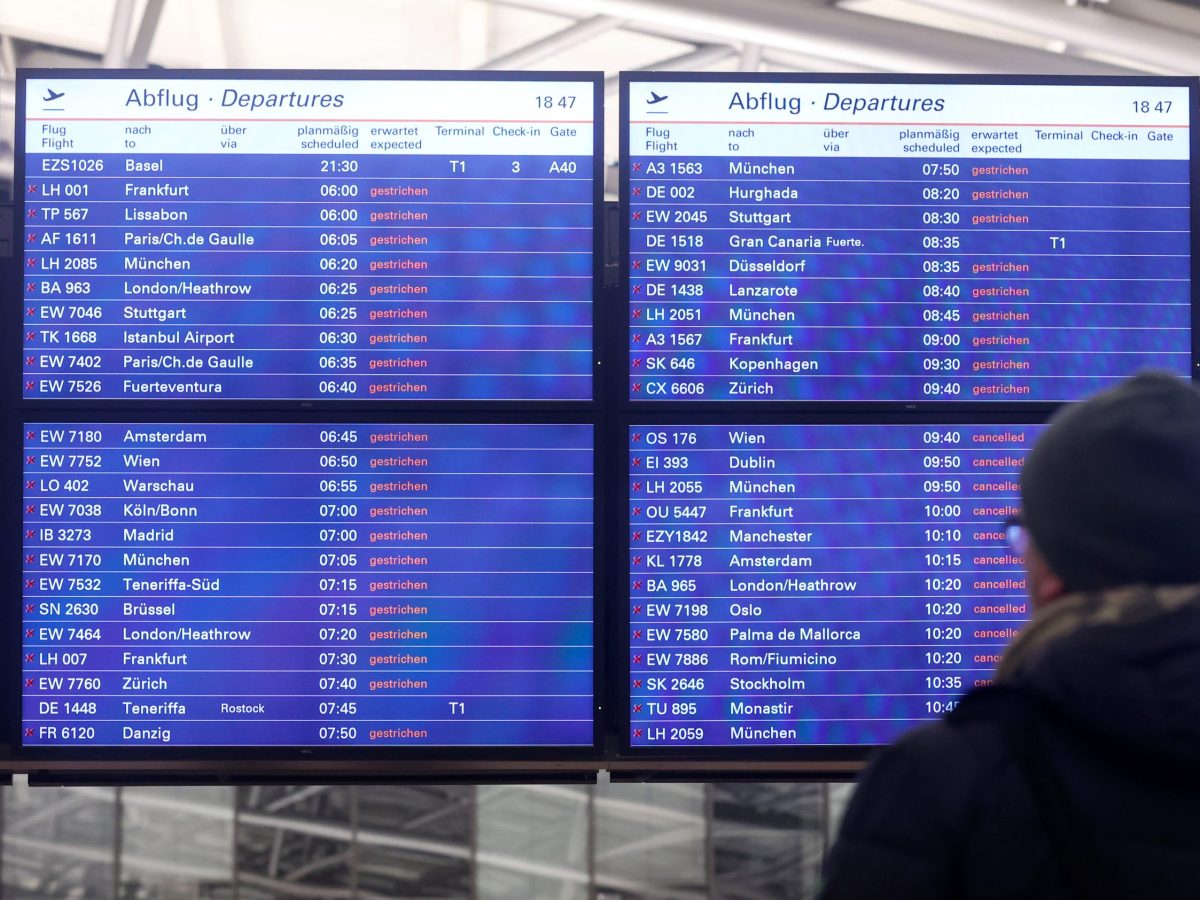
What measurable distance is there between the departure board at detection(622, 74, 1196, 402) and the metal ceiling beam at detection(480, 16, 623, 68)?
184 inches

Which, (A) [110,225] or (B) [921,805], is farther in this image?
(A) [110,225]

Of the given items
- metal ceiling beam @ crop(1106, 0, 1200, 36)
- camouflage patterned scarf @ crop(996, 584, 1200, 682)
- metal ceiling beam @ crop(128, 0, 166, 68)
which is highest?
metal ceiling beam @ crop(1106, 0, 1200, 36)

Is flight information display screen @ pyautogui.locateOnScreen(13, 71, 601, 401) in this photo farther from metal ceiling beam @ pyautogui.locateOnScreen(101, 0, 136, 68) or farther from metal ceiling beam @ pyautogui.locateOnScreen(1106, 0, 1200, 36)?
metal ceiling beam @ pyautogui.locateOnScreen(1106, 0, 1200, 36)

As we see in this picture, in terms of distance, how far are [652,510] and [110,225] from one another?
1.46m

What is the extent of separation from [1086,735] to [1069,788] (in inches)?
2.3

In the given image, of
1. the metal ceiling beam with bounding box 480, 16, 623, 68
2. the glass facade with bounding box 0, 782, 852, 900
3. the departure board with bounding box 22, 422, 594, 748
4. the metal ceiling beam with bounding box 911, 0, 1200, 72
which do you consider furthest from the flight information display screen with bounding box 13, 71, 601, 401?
the glass facade with bounding box 0, 782, 852, 900

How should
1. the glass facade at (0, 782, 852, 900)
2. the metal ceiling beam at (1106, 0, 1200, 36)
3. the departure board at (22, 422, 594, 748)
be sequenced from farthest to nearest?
the glass facade at (0, 782, 852, 900), the metal ceiling beam at (1106, 0, 1200, 36), the departure board at (22, 422, 594, 748)

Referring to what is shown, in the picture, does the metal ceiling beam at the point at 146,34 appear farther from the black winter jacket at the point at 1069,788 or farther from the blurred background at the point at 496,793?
the black winter jacket at the point at 1069,788

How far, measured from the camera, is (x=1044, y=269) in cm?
317

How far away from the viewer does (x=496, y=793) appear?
45.8 feet

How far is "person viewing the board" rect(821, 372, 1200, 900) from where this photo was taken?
4.23 ft

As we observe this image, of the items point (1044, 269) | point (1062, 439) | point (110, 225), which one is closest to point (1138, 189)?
point (1044, 269)

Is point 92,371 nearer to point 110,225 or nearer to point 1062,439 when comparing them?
point 110,225

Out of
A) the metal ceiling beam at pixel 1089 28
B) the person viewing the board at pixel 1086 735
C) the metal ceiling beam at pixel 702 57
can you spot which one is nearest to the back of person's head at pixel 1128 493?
the person viewing the board at pixel 1086 735
